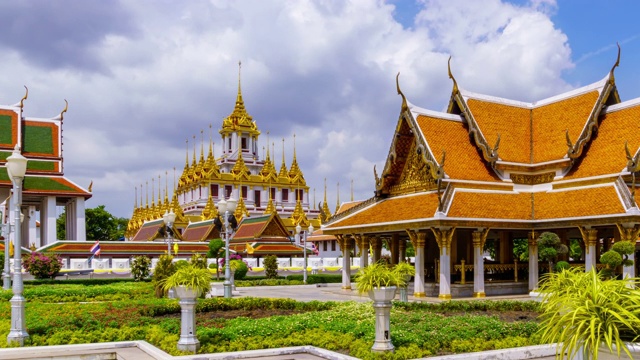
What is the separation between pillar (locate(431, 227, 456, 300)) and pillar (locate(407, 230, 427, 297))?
3.20 ft

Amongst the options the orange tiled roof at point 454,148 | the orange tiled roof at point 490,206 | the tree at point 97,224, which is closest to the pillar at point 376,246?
the orange tiled roof at point 454,148

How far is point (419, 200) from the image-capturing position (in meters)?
23.8

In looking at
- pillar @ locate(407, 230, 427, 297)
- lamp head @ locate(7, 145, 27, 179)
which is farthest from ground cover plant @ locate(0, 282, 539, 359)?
pillar @ locate(407, 230, 427, 297)

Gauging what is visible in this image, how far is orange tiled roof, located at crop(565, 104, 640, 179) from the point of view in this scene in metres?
22.2

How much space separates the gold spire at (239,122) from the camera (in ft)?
263

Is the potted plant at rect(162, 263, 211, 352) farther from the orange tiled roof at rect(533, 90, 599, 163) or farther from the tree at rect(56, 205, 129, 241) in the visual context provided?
the tree at rect(56, 205, 129, 241)

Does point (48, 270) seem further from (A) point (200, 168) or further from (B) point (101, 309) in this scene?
(A) point (200, 168)

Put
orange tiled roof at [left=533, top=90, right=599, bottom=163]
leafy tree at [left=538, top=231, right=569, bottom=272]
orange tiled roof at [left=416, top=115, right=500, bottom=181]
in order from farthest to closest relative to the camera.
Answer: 1. orange tiled roof at [left=533, top=90, right=599, bottom=163]
2. orange tiled roof at [left=416, top=115, right=500, bottom=181]
3. leafy tree at [left=538, top=231, right=569, bottom=272]

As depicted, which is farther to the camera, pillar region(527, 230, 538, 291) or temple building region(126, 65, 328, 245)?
temple building region(126, 65, 328, 245)

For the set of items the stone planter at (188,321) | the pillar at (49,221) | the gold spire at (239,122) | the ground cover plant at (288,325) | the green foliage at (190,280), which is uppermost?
the gold spire at (239,122)

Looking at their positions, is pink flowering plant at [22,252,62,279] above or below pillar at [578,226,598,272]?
below

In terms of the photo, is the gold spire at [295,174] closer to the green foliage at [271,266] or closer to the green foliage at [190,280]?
the green foliage at [271,266]

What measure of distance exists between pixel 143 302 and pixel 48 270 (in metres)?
15.2

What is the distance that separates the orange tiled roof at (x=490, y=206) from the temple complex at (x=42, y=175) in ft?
88.5
